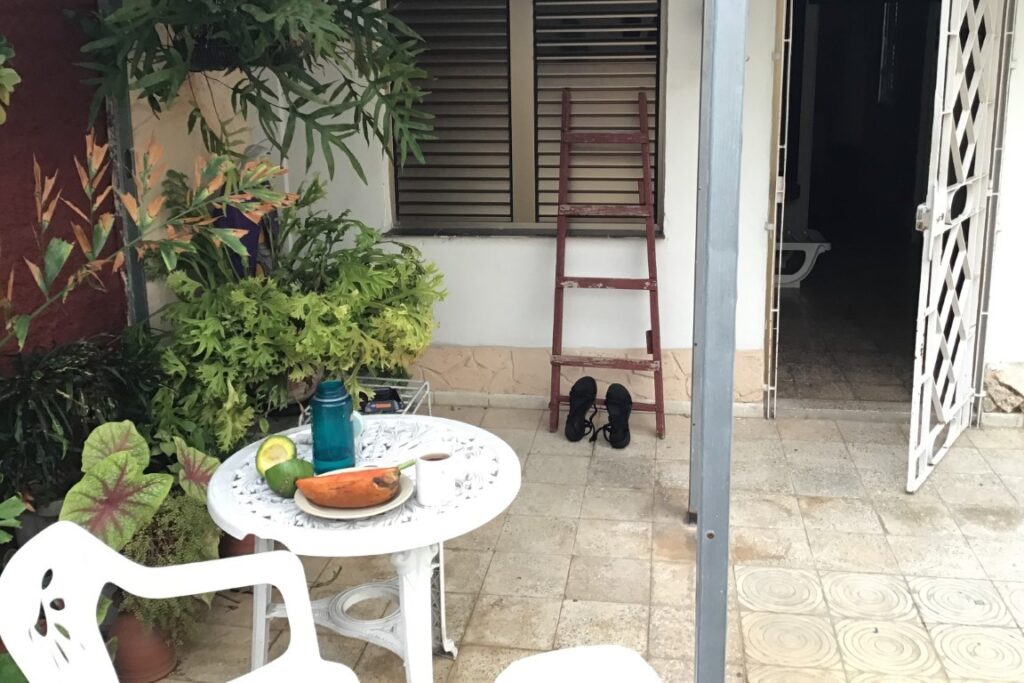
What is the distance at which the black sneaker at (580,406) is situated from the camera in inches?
167

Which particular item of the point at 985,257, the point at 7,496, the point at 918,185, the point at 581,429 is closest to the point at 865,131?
the point at 918,185

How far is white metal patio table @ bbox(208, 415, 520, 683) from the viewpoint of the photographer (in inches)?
76.5

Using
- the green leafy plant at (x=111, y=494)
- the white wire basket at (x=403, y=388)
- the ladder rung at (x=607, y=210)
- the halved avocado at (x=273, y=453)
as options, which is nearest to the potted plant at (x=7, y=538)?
the green leafy plant at (x=111, y=494)

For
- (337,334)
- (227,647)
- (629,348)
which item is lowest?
(227,647)

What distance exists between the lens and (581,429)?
4270 millimetres

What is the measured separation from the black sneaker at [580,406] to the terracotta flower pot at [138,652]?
2.11 m

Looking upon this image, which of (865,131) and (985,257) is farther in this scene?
(865,131)

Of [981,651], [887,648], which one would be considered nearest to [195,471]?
[887,648]

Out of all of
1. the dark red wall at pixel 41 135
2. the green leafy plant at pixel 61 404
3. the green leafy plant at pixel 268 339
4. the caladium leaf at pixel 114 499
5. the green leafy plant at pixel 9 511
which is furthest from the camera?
the green leafy plant at pixel 268 339

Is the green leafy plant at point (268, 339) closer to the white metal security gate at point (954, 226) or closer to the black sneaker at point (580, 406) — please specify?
the black sneaker at point (580, 406)

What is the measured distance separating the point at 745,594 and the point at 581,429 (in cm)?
141

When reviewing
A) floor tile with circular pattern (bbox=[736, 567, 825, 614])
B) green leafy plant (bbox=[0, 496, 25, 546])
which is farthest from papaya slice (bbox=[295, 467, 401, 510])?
floor tile with circular pattern (bbox=[736, 567, 825, 614])

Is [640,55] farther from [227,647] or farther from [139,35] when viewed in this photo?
[227,647]

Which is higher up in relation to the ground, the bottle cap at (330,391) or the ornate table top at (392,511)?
the bottle cap at (330,391)
